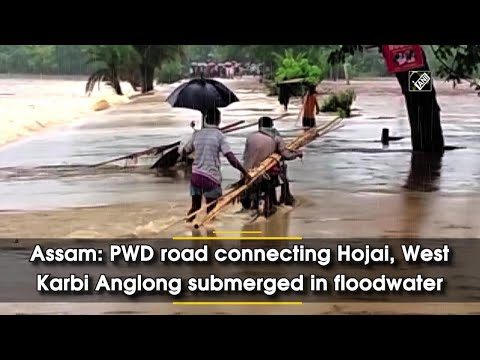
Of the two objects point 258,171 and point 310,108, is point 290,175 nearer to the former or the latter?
point 258,171

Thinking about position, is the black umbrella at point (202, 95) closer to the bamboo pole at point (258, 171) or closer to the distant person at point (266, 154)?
the distant person at point (266, 154)

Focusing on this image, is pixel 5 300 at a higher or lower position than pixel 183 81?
lower

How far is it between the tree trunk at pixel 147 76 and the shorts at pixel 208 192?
22.9 inches

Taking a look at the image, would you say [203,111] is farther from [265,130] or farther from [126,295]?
[126,295]

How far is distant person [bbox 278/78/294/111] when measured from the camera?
5691 millimetres

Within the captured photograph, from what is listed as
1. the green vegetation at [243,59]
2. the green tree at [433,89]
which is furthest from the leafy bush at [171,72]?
the green tree at [433,89]

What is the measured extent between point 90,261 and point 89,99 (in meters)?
0.87

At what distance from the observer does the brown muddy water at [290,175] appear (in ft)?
18.3

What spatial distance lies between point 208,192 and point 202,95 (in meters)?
0.51

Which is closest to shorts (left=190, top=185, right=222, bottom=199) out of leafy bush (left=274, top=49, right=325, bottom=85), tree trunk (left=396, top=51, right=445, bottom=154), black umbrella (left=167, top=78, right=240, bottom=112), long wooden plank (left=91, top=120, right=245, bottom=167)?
long wooden plank (left=91, top=120, right=245, bottom=167)

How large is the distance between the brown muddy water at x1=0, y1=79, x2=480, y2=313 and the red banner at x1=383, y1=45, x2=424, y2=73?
11 cm

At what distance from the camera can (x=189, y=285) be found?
18.2ft

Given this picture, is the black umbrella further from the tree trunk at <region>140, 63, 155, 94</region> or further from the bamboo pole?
the bamboo pole
